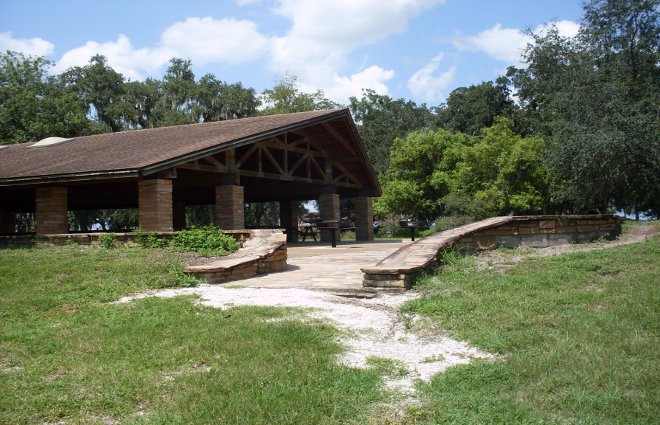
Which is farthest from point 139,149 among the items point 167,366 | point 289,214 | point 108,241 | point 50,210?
point 167,366

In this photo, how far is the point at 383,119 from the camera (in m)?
52.3

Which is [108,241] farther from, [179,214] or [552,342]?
[179,214]

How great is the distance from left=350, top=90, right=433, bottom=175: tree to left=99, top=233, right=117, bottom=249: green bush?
35.7 m

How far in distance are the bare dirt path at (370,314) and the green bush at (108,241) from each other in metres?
4.24

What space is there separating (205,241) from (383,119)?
42658 millimetres

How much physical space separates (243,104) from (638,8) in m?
27.1

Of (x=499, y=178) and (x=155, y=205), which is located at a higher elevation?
(x=499, y=178)

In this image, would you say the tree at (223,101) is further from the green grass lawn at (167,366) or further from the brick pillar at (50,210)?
the green grass lawn at (167,366)

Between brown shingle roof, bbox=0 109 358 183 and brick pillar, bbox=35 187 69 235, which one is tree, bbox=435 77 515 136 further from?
brick pillar, bbox=35 187 69 235

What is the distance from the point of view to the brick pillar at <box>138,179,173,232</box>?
14164 mm

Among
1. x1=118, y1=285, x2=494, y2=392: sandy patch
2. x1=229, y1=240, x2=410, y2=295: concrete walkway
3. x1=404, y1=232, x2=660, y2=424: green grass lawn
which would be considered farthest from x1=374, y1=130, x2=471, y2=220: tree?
x1=118, y1=285, x2=494, y2=392: sandy patch

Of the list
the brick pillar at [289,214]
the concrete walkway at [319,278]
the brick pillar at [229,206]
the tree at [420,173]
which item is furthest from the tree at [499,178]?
the concrete walkway at [319,278]

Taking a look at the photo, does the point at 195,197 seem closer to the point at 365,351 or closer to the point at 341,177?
the point at 341,177

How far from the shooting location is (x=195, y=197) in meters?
25.1
